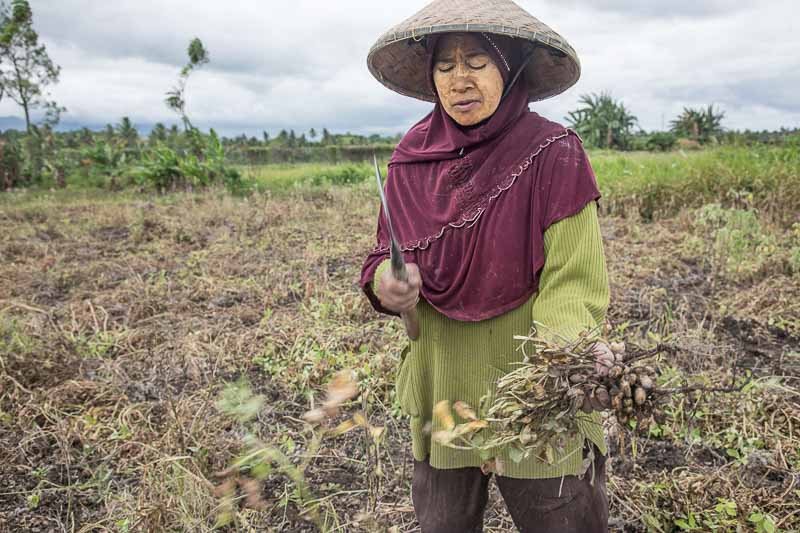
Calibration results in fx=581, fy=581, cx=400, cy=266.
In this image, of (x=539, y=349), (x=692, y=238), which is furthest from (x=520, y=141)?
(x=692, y=238)

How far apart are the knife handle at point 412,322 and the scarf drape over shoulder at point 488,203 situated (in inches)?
2.1

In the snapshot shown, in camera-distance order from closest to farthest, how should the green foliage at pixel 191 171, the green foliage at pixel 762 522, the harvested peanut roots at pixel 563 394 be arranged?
the harvested peanut roots at pixel 563 394, the green foliage at pixel 762 522, the green foliage at pixel 191 171

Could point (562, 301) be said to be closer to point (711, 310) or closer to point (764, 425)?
point (764, 425)

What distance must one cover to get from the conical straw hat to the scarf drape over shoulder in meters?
0.12

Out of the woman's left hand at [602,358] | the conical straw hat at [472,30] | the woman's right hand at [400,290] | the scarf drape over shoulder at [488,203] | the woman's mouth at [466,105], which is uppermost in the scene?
the conical straw hat at [472,30]

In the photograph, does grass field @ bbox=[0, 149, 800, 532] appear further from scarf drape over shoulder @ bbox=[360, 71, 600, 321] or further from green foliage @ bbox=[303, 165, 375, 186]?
green foliage @ bbox=[303, 165, 375, 186]

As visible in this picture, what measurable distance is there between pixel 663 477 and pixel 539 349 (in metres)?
1.45

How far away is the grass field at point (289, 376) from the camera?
6.39 feet

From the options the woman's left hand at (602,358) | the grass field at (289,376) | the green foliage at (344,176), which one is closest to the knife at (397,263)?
the grass field at (289,376)

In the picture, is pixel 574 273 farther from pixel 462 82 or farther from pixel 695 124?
pixel 695 124

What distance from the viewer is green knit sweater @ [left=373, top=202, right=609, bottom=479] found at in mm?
1139

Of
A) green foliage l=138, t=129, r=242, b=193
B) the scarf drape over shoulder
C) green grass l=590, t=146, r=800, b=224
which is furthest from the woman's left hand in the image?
green foliage l=138, t=129, r=242, b=193

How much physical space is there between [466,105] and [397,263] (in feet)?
1.38

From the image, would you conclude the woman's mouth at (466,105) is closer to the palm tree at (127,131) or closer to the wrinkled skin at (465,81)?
the wrinkled skin at (465,81)
